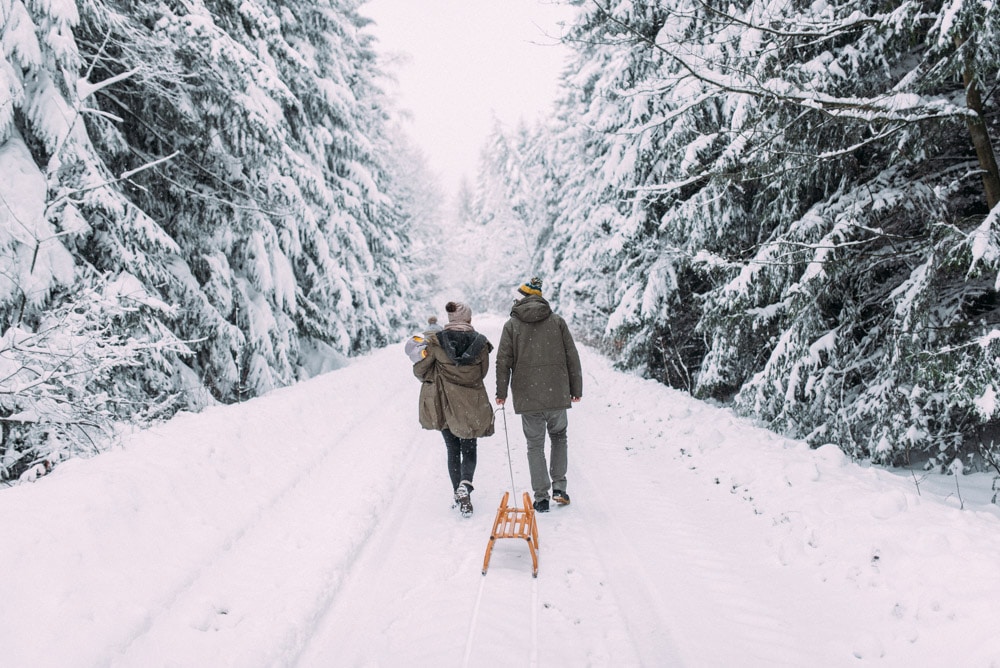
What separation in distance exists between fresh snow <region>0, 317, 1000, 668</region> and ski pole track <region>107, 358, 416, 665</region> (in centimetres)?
2

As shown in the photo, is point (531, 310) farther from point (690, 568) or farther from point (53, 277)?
point (53, 277)

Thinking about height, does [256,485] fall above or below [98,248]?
below

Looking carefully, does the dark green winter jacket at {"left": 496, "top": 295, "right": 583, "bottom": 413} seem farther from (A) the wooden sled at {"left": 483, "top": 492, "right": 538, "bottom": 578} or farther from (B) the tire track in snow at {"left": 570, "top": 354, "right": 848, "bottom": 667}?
(B) the tire track in snow at {"left": 570, "top": 354, "right": 848, "bottom": 667}

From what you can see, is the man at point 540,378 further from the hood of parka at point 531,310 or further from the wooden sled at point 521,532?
the wooden sled at point 521,532

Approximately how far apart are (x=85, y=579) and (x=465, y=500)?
2868 millimetres

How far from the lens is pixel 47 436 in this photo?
5035mm

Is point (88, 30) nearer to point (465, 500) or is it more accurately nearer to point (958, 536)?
point (465, 500)

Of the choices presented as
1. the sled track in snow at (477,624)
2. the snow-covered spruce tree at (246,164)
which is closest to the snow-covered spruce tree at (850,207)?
the sled track in snow at (477,624)

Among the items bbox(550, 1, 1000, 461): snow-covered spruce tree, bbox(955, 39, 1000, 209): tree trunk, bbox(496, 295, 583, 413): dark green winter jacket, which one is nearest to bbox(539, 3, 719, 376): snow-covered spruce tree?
bbox(550, 1, 1000, 461): snow-covered spruce tree

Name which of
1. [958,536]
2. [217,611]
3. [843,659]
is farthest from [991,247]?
[217,611]

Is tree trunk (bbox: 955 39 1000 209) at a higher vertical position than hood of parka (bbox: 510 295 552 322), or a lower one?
higher

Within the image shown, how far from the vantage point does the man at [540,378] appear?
504 centimetres

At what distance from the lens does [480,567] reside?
13.0 ft

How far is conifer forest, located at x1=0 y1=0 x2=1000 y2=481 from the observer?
14.8 ft
